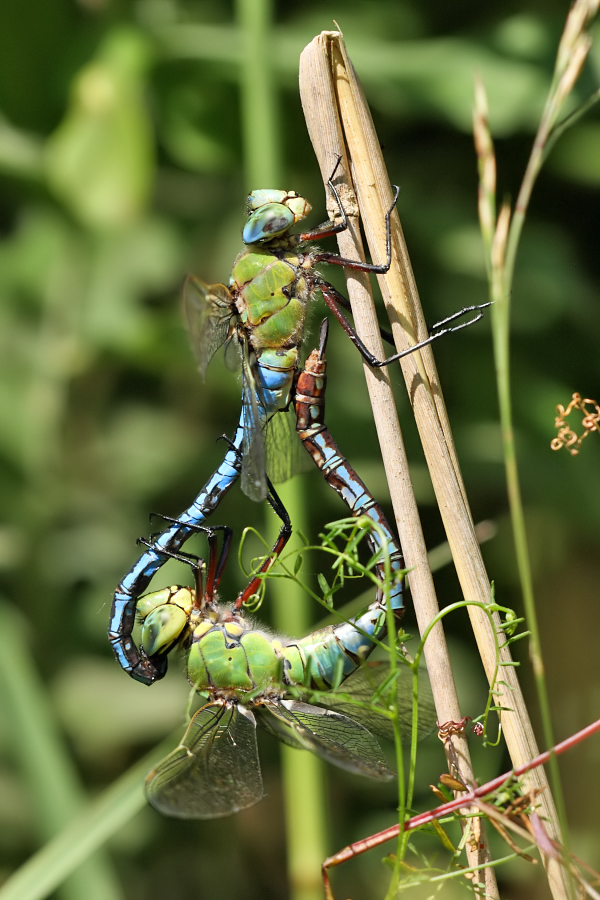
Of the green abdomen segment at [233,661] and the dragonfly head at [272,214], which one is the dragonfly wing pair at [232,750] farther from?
the dragonfly head at [272,214]

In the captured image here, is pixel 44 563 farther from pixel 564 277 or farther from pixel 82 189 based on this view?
pixel 564 277

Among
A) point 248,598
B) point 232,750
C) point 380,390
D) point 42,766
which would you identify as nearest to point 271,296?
point 380,390

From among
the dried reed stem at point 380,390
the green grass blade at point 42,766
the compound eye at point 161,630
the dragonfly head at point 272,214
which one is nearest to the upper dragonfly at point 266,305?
the dragonfly head at point 272,214

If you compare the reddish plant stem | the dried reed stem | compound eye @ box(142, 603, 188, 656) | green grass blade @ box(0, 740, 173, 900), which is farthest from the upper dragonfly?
green grass blade @ box(0, 740, 173, 900)

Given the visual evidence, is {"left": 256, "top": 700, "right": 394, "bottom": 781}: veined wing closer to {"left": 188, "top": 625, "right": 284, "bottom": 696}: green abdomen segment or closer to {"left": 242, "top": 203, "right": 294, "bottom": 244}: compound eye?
{"left": 188, "top": 625, "right": 284, "bottom": 696}: green abdomen segment

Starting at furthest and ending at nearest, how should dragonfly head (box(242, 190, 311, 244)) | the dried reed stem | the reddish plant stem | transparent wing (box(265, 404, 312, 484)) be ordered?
transparent wing (box(265, 404, 312, 484))
dragonfly head (box(242, 190, 311, 244))
the dried reed stem
the reddish plant stem

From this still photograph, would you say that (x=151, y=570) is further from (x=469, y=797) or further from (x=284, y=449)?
(x=469, y=797)
